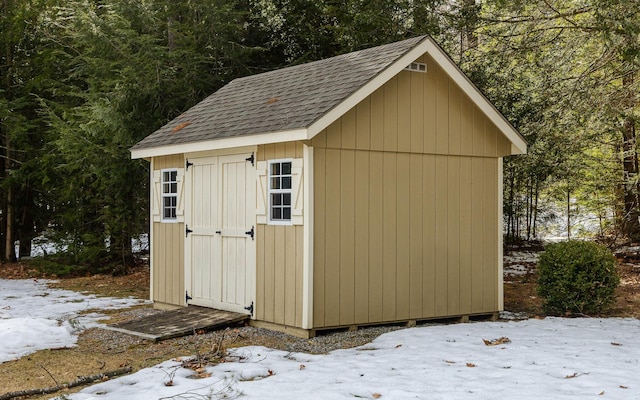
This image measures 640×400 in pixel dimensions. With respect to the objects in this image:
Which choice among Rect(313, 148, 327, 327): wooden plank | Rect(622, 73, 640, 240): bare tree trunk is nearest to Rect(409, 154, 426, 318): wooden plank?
Rect(313, 148, 327, 327): wooden plank

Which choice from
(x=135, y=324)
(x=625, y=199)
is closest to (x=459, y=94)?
(x=135, y=324)

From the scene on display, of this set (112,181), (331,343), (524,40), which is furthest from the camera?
(112,181)

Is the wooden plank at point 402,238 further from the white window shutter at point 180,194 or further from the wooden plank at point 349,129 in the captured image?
the white window shutter at point 180,194

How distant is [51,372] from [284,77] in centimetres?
589

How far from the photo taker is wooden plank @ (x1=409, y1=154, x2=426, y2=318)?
31.6ft

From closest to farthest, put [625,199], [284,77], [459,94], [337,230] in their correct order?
[337,230]
[459,94]
[284,77]
[625,199]

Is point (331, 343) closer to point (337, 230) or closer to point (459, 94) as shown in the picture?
point (337, 230)

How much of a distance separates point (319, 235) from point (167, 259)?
3.65 metres

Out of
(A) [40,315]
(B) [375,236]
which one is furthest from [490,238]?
(A) [40,315]

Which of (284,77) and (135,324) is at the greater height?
(284,77)

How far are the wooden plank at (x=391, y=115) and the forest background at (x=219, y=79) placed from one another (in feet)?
14.8

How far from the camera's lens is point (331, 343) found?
836 cm

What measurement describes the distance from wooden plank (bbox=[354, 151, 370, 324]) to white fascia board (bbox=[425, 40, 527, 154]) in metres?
1.70

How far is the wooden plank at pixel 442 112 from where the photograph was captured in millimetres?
9883
